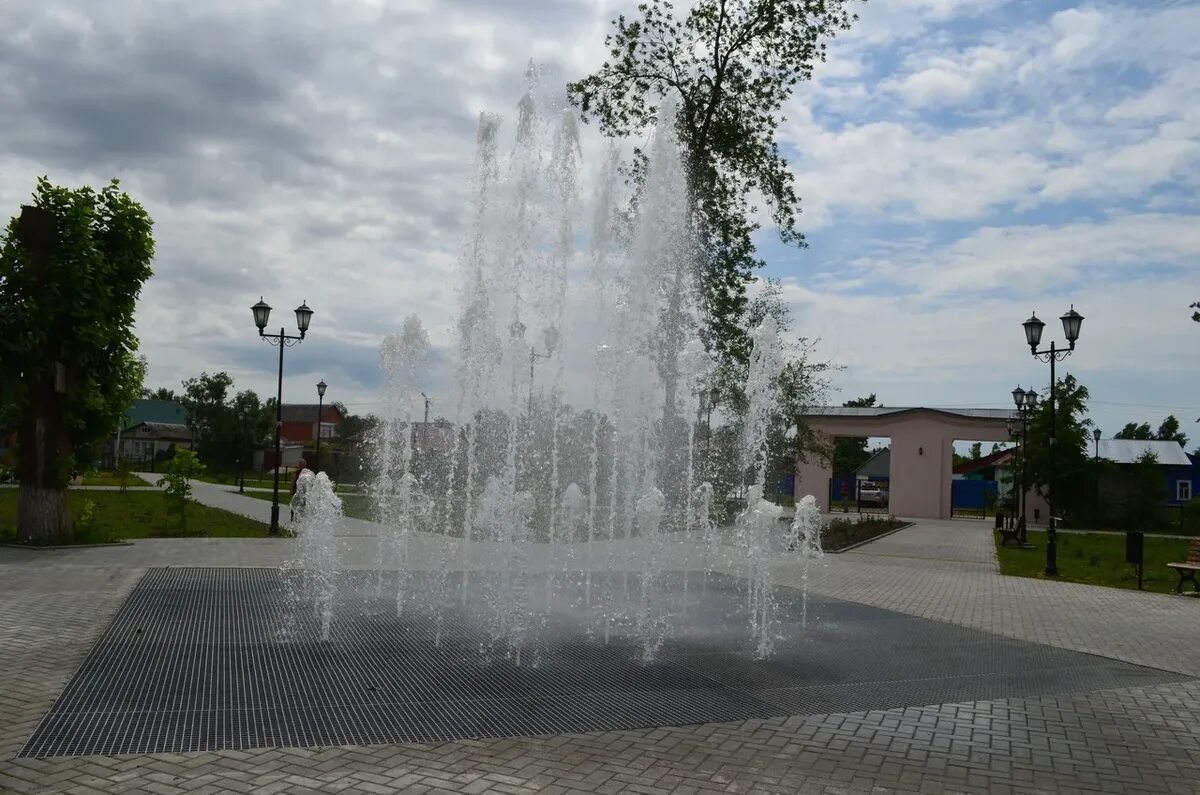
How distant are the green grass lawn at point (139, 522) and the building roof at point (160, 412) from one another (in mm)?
80264

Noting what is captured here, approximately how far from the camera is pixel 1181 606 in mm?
12375

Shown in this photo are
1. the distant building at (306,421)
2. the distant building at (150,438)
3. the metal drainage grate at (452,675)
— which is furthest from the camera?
the distant building at (306,421)

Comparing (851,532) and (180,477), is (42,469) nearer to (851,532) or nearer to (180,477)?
(180,477)

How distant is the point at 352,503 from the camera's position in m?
33.7

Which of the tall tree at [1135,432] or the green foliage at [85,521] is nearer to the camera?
the green foliage at [85,521]

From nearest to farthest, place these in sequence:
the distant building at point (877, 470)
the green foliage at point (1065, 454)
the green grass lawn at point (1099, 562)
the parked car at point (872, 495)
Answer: the green grass lawn at point (1099, 562) → the green foliage at point (1065, 454) → the parked car at point (872, 495) → the distant building at point (877, 470)

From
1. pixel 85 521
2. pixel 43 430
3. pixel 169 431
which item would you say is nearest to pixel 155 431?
pixel 169 431

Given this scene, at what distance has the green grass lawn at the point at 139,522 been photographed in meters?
15.3

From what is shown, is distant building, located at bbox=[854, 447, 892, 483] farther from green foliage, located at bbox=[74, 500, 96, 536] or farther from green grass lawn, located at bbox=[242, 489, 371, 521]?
green foliage, located at bbox=[74, 500, 96, 536]

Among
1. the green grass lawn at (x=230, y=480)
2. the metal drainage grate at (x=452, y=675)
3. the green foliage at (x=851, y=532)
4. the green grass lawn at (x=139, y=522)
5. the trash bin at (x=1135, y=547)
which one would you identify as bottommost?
the green grass lawn at (x=230, y=480)

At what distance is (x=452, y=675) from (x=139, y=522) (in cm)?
1649

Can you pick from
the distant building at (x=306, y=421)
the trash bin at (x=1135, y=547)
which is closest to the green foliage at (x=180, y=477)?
the trash bin at (x=1135, y=547)

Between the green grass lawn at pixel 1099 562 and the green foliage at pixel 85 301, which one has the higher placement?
the green foliage at pixel 85 301

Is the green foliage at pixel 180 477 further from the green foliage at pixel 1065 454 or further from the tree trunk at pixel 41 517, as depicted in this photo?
the green foliage at pixel 1065 454
